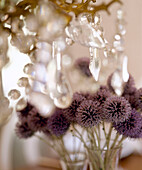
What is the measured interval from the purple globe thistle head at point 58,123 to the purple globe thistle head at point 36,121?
0.03 m

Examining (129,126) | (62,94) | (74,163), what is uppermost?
(62,94)

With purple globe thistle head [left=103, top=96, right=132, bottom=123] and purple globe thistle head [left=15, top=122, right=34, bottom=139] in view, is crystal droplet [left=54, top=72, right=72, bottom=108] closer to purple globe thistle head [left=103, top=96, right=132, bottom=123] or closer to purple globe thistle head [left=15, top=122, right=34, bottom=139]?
purple globe thistle head [left=103, top=96, right=132, bottom=123]

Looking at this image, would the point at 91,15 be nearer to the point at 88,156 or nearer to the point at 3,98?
the point at 3,98

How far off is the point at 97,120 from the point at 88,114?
21mm

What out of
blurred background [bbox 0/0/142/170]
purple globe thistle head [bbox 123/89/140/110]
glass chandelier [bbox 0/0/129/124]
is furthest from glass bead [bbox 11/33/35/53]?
blurred background [bbox 0/0/142/170]

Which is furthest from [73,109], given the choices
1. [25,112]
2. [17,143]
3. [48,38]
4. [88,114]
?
[17,143]

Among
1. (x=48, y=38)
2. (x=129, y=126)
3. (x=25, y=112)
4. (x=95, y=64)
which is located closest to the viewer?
(x=48, y=38)

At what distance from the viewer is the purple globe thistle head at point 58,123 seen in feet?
1.83

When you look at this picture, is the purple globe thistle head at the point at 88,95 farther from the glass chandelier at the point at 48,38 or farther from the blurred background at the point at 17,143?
the blurred background at the point at 17,143

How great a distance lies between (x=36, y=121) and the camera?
585 millimetres

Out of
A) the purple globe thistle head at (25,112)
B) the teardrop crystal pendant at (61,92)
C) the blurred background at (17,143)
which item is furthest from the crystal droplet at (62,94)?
the blurred background at (17,143)

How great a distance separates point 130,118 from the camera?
0.51 m

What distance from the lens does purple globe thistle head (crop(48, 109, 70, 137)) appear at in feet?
1.83

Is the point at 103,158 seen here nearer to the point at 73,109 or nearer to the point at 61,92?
the point at 73,109
